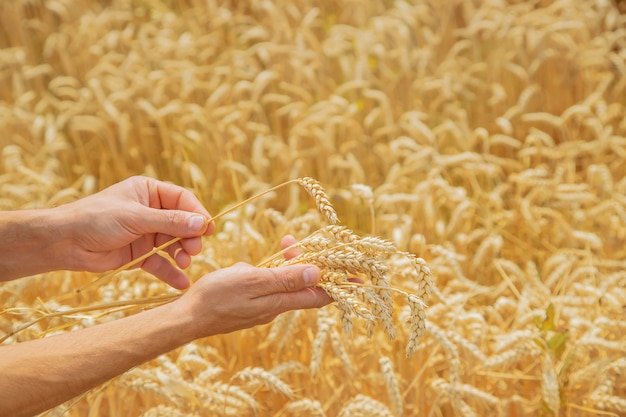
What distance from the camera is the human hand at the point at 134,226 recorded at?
1.82 metres

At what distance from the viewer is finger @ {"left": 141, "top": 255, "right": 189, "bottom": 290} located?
2.02 meters

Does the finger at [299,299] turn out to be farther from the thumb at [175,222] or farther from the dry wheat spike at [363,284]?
the thumb at [175,222]

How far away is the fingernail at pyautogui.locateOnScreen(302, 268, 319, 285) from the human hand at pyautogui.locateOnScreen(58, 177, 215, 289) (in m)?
0.37

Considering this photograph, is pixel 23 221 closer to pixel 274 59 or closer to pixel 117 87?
pixel 117 87

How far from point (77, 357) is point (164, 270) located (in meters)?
0.54

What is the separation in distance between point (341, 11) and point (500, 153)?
163 centimetres

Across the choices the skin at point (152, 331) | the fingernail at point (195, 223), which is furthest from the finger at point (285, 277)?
the fingernail at point (195, 223)

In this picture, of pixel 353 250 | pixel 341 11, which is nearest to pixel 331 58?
pixel 341 11

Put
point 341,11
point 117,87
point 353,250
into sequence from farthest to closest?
point 341,11
point 117,87
point 353,250

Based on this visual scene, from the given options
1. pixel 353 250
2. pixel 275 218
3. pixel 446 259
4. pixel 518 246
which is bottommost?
pixel 518 246

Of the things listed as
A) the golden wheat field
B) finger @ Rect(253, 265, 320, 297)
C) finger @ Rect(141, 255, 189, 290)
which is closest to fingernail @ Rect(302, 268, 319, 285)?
finger @ Rect(253, 265, 320, 297)

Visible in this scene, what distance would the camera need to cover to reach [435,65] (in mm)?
4191

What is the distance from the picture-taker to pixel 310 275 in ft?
4.96

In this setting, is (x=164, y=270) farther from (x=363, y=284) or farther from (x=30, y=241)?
(x=363, y=284)
